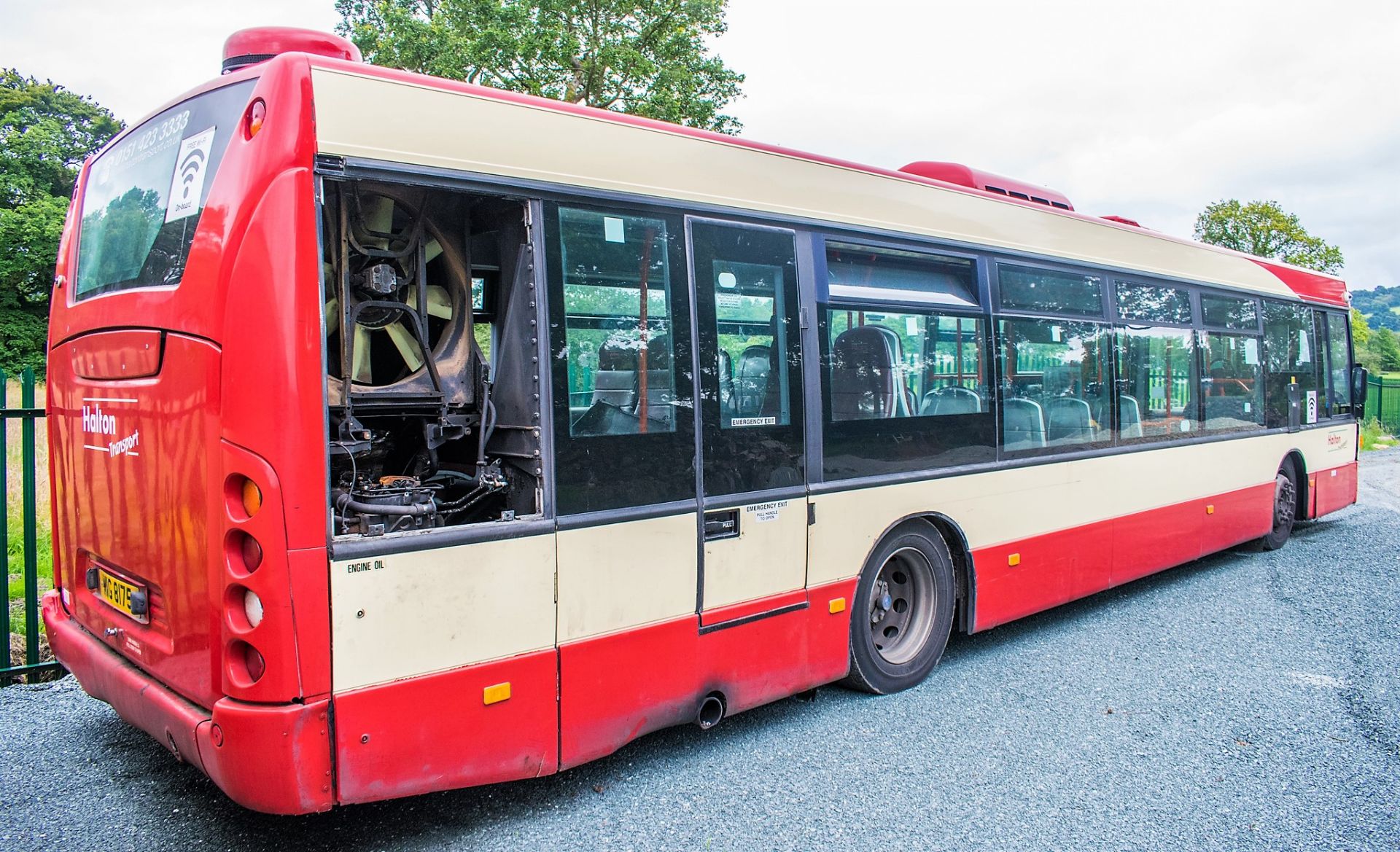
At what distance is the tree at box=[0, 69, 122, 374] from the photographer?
91.1ft

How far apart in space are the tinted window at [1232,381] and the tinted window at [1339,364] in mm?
2068

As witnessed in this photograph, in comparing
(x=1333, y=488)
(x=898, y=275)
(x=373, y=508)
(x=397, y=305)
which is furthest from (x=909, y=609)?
(x=1333, y=488)

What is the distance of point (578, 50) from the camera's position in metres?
19.2

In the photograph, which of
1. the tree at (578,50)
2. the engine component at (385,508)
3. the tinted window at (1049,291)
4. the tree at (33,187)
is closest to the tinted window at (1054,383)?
the tinted window at (1049,291)

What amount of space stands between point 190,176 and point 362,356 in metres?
0.90

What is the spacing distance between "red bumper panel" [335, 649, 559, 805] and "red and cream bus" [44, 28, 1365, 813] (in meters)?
0.01

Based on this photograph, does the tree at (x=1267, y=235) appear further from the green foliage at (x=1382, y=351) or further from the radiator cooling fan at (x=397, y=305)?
the radiator cooling fan at (x=397, y=305)

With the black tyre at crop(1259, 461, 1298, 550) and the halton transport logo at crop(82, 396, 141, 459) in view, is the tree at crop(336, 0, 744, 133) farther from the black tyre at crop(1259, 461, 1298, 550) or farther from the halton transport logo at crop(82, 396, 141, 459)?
the halton transport logo at crop(82, 396, 141, 459)

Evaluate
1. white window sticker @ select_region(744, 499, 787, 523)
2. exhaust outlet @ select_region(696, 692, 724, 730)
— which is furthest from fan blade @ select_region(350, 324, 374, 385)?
exhaust outlet @ select_region(696, 692, 724, 730)

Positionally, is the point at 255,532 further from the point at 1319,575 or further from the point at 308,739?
the point at 1319,575

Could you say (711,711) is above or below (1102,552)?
below

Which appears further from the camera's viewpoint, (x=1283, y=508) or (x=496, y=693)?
(x=1283, y=508)

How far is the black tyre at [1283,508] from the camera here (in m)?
8.83

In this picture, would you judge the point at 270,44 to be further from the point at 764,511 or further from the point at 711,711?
the point at 711,711
